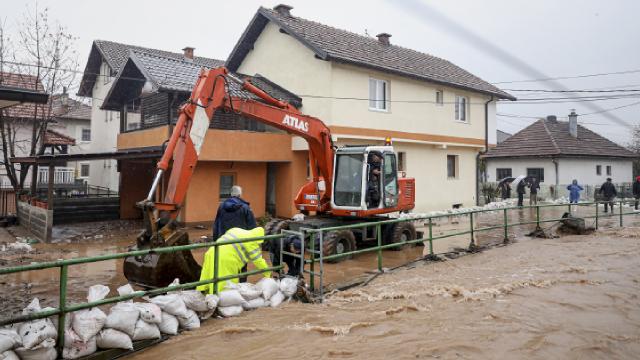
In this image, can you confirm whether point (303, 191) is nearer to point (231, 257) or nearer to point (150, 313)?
point (231, 257)

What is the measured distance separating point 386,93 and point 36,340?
15405mm

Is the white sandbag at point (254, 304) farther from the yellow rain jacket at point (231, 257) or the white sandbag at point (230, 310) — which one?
the yellow rain jacket at point (231, 257)

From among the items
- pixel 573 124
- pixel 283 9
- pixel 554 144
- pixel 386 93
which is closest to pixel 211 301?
pixel 386 93

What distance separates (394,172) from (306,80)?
6.86 meters

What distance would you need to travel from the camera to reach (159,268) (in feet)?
21.1

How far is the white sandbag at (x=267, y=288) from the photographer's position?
6508 mm

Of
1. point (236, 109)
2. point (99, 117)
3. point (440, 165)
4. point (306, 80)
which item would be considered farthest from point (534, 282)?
point (99, 117)

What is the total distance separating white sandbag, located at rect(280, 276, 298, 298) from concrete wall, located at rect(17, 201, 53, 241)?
9339 millimetres

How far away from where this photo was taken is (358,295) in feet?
23.8

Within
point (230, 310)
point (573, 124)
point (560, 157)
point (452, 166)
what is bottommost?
point (230, 310)

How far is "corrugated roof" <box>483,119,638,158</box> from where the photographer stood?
29.7 m

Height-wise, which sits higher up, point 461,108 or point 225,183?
point 461,108

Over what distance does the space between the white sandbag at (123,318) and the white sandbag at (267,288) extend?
189cm

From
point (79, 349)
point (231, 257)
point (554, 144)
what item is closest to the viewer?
point (79, 349)
